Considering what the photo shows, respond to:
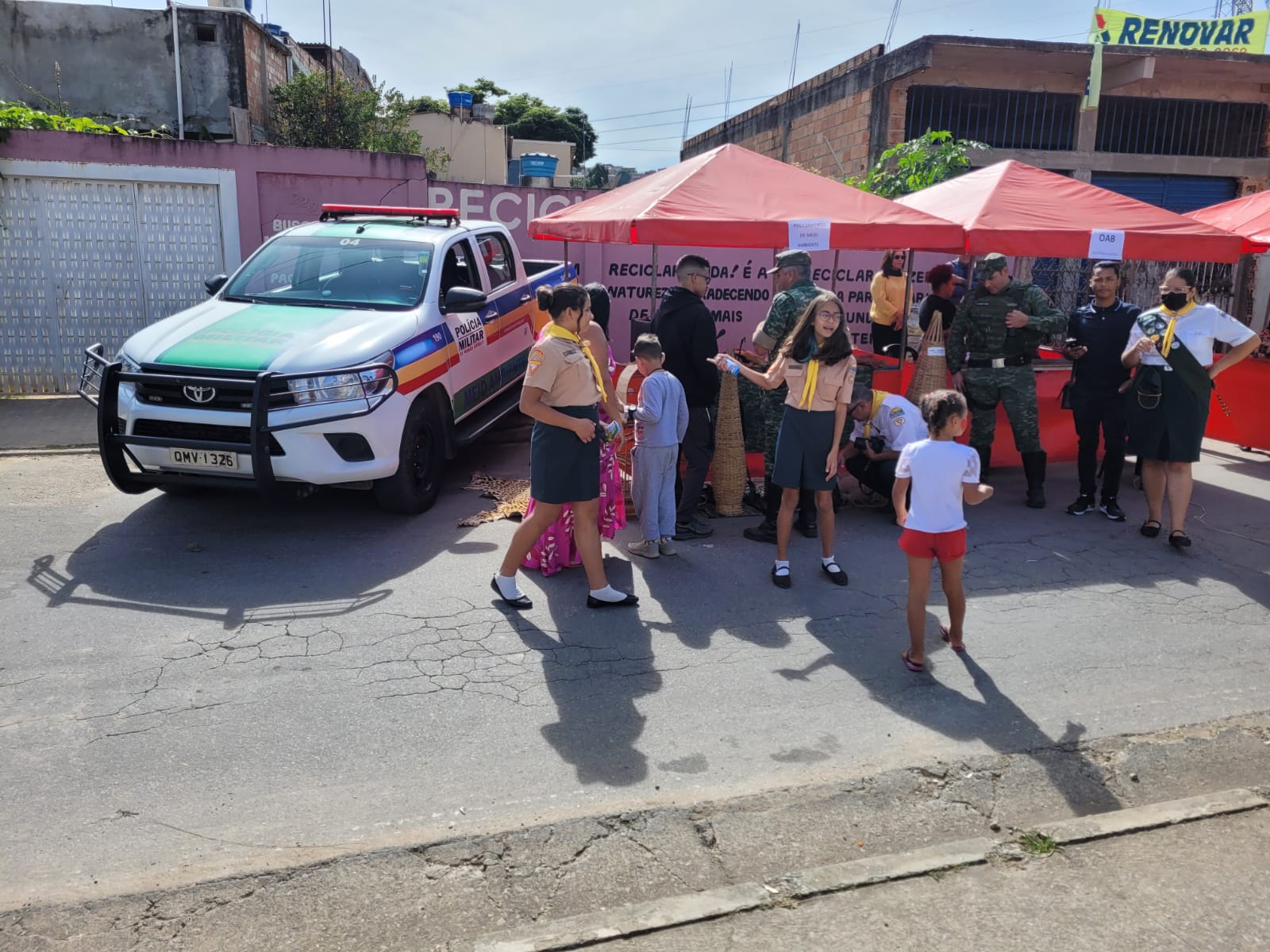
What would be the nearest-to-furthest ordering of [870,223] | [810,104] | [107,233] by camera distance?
[870,223], [107,233], [810,104]

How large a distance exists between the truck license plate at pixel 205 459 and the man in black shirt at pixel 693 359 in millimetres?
2867

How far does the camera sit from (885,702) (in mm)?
4465

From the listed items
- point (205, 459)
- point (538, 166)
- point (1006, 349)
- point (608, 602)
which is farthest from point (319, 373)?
point (538, 166)

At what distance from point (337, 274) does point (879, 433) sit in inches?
168

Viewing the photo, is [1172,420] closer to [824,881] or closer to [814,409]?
[814,409]

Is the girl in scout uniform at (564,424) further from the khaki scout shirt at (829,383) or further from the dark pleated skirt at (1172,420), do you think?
the dark pleated skirt at (1172,420)

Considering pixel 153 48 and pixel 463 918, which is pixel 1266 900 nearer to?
pixel 463 918

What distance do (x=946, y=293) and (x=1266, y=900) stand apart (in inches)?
238

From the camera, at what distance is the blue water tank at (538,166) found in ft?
51.2

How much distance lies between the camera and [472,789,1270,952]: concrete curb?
9.46 feet

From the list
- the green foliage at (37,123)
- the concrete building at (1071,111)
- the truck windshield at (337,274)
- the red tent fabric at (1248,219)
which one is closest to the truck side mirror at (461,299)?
the truck windshield at (337,274)

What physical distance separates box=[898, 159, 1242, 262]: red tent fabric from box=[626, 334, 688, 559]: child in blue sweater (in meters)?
3.06

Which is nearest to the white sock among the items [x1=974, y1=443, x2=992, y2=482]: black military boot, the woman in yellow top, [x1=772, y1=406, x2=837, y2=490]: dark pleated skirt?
[x1=772, y1=406, x2=837, y2=490]: dark pleated skirt

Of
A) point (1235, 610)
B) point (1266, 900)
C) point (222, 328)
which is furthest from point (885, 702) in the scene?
point (222, 328)
